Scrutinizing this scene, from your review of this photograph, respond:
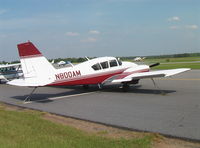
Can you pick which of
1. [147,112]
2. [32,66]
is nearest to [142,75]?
[147,112]

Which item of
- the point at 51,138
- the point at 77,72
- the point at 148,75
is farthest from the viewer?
the point at 77,72

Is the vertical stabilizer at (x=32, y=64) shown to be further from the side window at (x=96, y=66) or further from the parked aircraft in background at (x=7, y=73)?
the parked aircraft in background at (x=7, y=73)

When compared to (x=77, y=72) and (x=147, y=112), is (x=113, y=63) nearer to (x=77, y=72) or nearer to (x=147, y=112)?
(x=77, y=72)

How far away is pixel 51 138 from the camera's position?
5379mm

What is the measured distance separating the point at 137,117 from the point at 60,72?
5.54 metres

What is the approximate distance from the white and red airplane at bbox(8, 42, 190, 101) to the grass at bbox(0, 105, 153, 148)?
4178 millimetres

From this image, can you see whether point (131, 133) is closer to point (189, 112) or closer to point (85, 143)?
point (85, 143)

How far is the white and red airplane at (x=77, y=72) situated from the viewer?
36.0 feet

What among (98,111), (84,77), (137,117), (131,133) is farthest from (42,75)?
(131,133)

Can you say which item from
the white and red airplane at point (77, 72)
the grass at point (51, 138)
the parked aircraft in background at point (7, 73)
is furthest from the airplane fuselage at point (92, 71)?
the parked aircraft in background at point (7, 73)

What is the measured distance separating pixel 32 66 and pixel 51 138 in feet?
20.7

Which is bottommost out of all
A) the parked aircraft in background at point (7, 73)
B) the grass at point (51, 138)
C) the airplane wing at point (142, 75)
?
the grass at point (51, 138)

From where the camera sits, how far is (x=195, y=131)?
18.6 ft

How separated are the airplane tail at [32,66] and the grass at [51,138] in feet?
13.3
